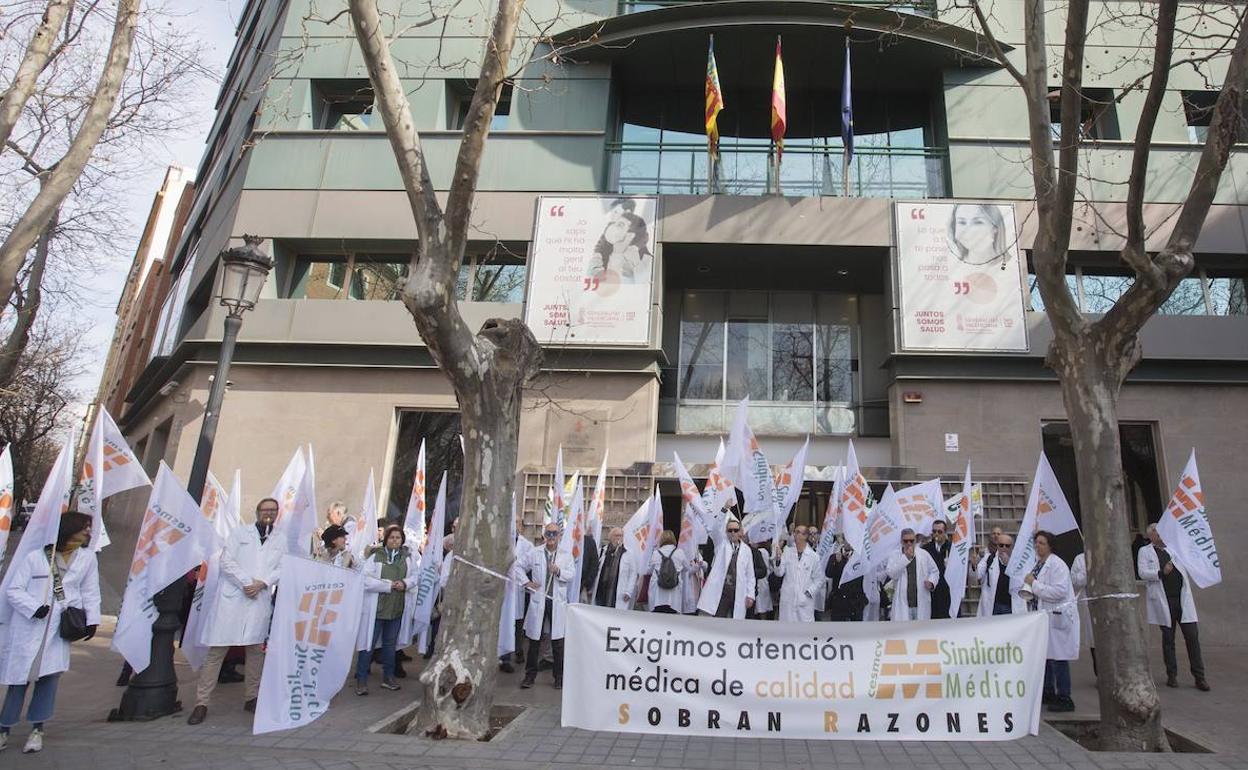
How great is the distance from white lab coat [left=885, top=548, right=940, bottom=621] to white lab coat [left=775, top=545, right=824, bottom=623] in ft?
3.19

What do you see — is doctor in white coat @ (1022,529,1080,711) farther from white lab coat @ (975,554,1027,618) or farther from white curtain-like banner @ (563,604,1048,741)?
white curtain-like banner @ (563,604,1048,741)

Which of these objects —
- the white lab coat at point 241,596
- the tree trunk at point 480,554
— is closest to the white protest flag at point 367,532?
the white lab coat at point 241,596

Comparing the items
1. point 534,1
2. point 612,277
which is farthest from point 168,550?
point 534,1

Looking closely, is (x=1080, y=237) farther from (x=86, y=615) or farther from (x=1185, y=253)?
(x=86, y=615)

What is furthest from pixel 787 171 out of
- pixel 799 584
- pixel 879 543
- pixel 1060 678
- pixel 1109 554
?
pixel 1060 678

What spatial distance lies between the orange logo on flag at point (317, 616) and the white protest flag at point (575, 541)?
3107 mm

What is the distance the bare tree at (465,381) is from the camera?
6.13 m

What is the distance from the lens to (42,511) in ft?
19.2

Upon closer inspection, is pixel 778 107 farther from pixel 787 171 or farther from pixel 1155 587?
pixel 1155 587

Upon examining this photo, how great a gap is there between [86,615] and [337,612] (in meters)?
1.93

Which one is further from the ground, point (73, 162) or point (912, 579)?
point (73, 162)

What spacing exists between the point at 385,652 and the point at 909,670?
5.67 meters

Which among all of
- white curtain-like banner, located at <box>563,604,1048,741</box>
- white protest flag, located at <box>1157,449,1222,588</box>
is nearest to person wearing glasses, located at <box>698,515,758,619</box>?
white curtain-like banner, located at <box>563,604,1048,741</box>

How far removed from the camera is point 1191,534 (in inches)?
337
